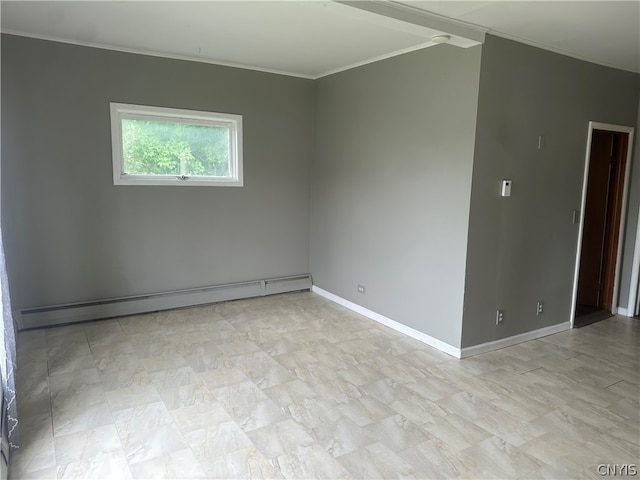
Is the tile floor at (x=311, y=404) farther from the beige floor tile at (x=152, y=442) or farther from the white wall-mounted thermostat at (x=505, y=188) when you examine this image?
the white wall-mounted thermostat at (x=505, y=188)

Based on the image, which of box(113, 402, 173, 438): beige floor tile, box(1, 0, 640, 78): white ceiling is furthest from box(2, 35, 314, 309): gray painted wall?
box(113, 402, 173, 438): beige floor tile

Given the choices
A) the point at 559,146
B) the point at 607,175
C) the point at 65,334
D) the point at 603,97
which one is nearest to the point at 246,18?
the point at 559,146

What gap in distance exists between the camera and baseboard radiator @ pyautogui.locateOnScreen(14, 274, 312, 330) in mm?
3977

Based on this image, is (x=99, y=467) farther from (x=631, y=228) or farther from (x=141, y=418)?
(x=631, y=228)

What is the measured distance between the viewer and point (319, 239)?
5277 mm

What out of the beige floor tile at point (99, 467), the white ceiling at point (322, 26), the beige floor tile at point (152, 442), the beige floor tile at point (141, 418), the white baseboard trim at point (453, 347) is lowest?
the beige floor tile at point (99, 467)

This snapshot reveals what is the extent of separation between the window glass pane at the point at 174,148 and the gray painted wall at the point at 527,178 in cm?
275

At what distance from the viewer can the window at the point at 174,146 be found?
4234 mm

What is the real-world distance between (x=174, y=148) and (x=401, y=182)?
236 centimetres

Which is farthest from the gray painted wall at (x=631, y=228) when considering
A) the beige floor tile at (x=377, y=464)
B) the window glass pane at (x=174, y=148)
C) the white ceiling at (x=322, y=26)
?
the window glass pane at (x=174, y=148)

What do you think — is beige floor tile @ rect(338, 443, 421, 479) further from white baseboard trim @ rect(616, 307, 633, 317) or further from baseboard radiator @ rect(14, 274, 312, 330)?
white baseboard trim @ rect(616, 307, 633, 317)

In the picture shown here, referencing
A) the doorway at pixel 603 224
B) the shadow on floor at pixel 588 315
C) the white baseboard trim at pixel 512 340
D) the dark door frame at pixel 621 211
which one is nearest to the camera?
the white baseboard trim at pixel 512 340

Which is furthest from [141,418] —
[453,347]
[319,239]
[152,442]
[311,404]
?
[319,239]

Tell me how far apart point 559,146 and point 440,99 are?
121 cm
